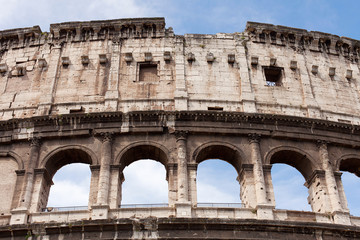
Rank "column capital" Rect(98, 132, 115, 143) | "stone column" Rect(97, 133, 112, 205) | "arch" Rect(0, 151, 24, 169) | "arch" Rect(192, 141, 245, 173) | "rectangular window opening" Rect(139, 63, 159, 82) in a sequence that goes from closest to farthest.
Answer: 1. "stone column" Rect(97, 133, 112, 205)
2. "arch" Rect(0, 151, 24, 169)
3. "arch" Rect(192, 141, 245, 173)
4. "column capital" Rect(98, 132, 115, 143)
5. "rectangular window opening" Rect(139, 63, 159, 82)

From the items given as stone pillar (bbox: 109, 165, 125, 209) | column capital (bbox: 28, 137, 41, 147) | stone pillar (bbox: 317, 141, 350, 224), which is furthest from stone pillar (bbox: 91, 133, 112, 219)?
stone pillar (bbox: 317, 141, 350, 224)

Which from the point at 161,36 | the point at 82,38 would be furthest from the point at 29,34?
the point at 161,36

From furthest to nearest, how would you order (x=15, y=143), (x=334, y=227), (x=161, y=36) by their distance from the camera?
(x=161, y=36) < (x=15, y=143) < (x=334, y=227)

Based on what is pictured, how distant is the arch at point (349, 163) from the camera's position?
20.1 metres

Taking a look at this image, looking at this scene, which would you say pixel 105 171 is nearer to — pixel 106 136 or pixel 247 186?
pixel 106 136

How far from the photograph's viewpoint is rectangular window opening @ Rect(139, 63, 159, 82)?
22.2 metres

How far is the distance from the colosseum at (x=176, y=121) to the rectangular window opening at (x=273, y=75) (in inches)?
2.6

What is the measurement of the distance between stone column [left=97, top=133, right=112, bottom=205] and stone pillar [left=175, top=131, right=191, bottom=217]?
2593 mm

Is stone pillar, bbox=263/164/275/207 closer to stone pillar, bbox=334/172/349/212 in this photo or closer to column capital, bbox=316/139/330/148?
column capital, bbox=316/139/330/148

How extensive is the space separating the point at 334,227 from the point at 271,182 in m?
2.80

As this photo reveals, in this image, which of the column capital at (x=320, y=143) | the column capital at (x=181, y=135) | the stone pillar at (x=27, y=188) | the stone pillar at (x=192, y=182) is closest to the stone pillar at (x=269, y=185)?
the column capital at (x=320, y=143)

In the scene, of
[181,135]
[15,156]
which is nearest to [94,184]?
[15,156]

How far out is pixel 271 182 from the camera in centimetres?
1880

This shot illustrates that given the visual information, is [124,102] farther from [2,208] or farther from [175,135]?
[2,208]
